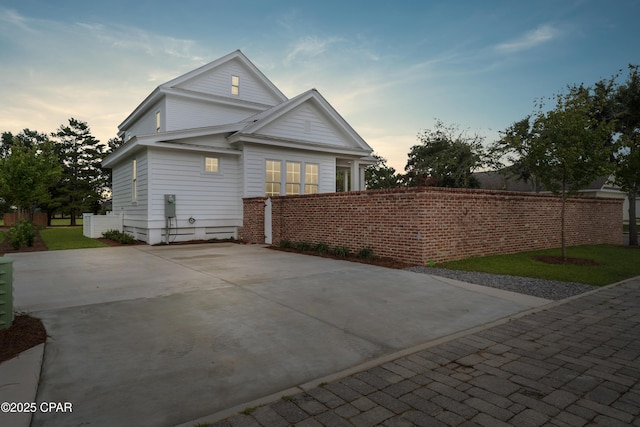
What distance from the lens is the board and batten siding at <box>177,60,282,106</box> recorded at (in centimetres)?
1859

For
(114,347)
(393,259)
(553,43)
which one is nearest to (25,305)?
(114,347)

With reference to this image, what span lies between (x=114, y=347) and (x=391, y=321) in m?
3.32

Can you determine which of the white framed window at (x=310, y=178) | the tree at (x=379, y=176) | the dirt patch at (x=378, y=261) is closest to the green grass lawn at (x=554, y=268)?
the dirt patch at (x=378, y=261)

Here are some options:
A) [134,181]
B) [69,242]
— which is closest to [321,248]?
[134,181]

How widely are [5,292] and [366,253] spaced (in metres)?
8.01

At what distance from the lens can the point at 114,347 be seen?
370 centimetres

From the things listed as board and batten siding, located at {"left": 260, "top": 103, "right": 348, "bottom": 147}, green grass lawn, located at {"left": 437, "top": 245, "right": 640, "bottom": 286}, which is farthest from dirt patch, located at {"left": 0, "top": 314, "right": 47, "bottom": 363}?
board and batten siding, located at {"left": 260, "top": 103, "right": 348, "bottom": 147}

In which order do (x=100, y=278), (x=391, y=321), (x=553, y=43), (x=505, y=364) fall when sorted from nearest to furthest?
(x=505, y=364) < (x=391, y=321) < (x=100, y=278) < (x=553, y=43)

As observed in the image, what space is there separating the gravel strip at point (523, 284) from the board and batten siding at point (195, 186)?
10.6 metres

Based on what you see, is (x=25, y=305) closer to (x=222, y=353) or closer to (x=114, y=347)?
(x=114, y=347)

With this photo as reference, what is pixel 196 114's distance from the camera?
18.3 metres

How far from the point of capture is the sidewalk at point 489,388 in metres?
2.41

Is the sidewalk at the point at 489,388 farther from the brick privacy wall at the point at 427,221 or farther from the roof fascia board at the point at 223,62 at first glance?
the roof fascia board at the point at 223,62

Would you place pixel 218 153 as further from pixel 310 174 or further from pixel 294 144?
pixel 310 174
